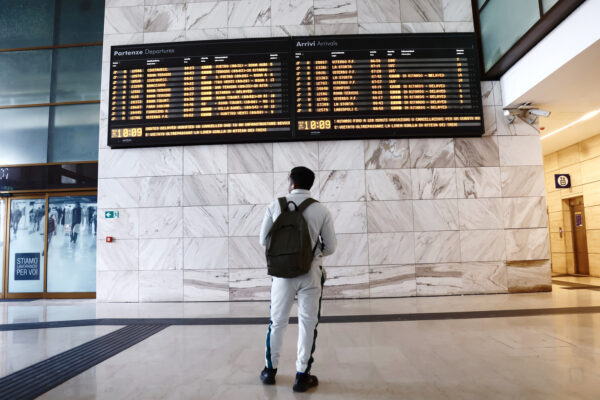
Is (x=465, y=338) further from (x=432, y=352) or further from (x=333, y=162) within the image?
(x=333, y=162)

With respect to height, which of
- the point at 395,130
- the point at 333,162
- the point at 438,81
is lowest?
the point at 333,162

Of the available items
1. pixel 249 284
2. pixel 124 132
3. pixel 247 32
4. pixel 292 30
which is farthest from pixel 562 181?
pixel 124 132

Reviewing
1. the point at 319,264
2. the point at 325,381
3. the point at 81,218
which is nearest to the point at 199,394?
the point at 325,381

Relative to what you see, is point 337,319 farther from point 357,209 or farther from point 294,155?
point 294,155

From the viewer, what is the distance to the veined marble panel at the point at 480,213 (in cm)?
690

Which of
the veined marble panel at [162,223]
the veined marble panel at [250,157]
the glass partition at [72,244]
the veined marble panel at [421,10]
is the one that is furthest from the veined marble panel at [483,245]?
the glass partition at [72,244]

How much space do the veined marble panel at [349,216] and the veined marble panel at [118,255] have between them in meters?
3.77

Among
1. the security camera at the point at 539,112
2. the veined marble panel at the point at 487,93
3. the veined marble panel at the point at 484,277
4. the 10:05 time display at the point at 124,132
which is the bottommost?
the veined marble panel at the point at 484,277

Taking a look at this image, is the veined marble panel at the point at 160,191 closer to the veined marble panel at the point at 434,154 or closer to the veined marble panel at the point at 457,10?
the veined marble panel at the point at 434,154

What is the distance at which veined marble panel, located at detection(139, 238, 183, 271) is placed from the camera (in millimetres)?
6969

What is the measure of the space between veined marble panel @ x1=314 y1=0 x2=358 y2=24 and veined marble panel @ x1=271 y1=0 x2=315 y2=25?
14 cm

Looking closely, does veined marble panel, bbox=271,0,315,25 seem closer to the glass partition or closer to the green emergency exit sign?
the green emergency exit sign

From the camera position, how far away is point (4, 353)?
374 cm

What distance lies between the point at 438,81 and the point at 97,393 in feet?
22.4
